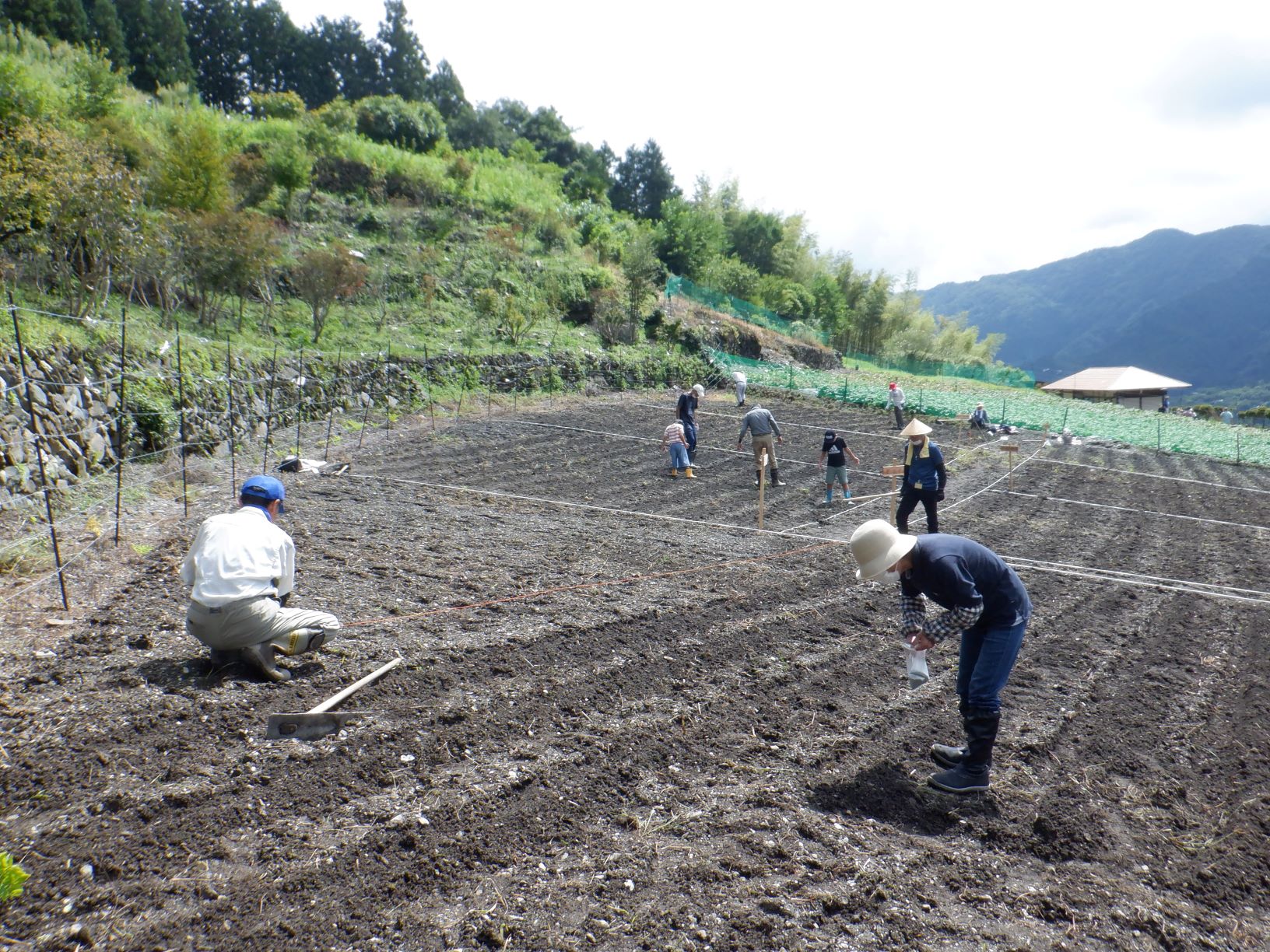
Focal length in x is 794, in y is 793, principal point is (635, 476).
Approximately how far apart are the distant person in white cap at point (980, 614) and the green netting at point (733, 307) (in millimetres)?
29692

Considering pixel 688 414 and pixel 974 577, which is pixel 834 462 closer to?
pixel 688 414

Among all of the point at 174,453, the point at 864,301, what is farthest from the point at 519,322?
the point at 864,301

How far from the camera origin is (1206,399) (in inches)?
4931

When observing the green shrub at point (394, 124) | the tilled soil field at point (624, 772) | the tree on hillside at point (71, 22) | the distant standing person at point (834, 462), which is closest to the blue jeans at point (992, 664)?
the tilled soil field at point (624, 772)

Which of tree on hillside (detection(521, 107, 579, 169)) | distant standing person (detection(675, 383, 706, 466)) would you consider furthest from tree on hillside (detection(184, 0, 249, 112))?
distant standing person (detection(675, 383, 706, 466))

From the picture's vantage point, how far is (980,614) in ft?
13.4

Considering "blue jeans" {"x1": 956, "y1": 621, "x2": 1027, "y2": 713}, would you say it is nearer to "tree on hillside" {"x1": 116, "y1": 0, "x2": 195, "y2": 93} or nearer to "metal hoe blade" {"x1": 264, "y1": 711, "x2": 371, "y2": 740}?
"metal hoe blade" {"x1": 264, "y1": 711, "x2": 371, "y2": 740}

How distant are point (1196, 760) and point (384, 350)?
721 inches

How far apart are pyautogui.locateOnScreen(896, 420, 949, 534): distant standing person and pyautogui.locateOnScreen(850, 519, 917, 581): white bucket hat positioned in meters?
5.88

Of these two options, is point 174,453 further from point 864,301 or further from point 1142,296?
point 1142,296

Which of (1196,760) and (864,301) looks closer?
(1196,760)

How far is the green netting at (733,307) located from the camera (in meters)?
34.3

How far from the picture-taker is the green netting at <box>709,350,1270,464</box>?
82.1 feet

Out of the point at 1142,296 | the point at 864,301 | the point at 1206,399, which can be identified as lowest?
the point at 1206,399
